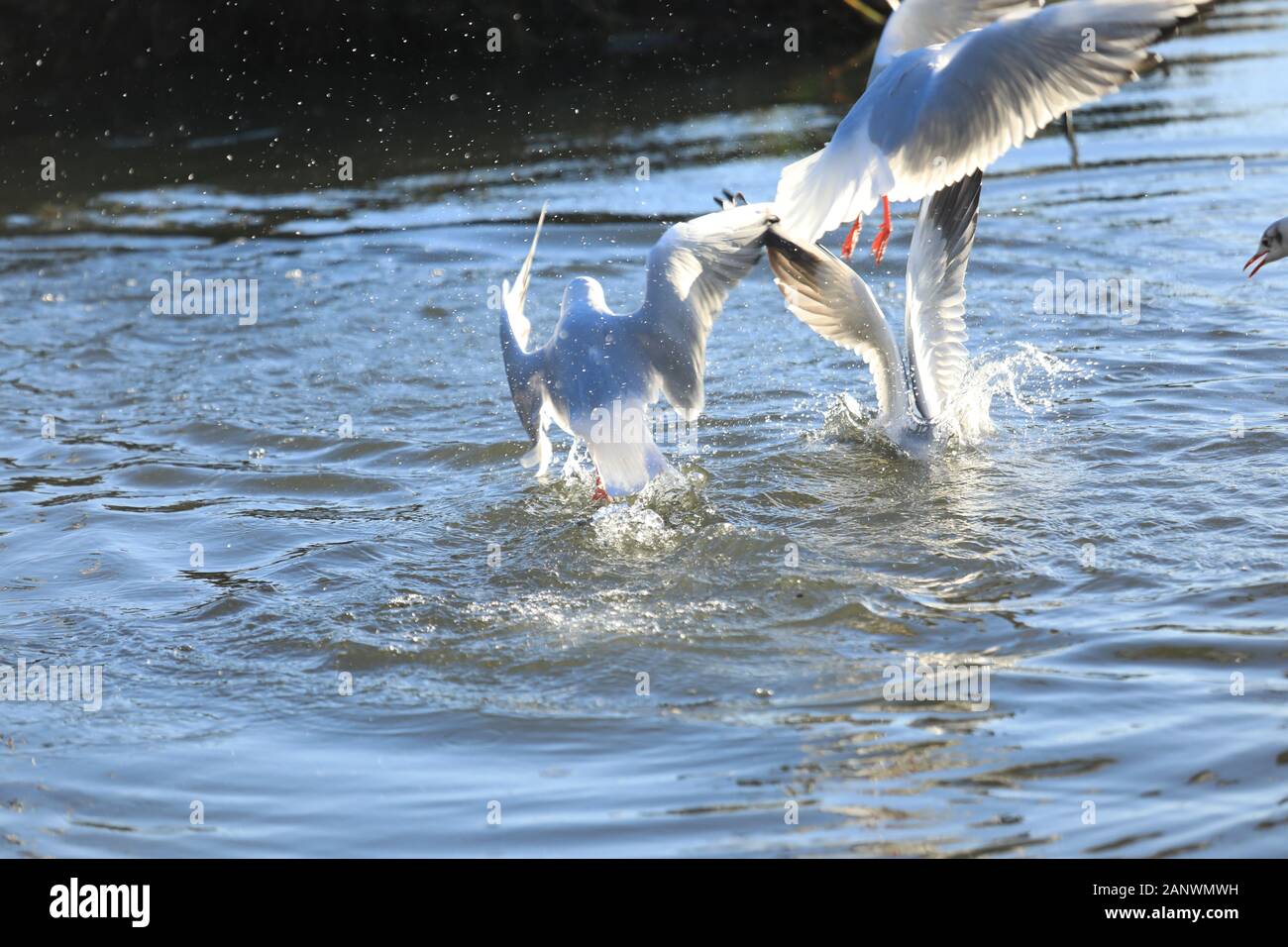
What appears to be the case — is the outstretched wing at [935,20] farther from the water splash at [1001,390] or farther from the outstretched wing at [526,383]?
the outstretched wing at [526,383]

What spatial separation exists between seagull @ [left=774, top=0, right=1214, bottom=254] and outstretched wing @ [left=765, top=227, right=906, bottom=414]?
1.75 ft

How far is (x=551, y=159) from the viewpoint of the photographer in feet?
41.9

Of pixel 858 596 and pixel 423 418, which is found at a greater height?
pixel 423 418

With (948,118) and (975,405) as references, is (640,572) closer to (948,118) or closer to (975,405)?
(948,118)

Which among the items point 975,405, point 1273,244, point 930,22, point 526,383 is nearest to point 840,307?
point 975,405

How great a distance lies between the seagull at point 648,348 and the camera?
18.1 feet

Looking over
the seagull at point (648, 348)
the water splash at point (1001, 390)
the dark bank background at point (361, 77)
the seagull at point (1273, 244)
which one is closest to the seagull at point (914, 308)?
the water splash at point (1001, 390)

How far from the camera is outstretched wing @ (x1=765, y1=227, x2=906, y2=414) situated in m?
6.19

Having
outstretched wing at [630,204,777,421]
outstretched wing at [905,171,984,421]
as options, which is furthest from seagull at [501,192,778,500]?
outstretched wing at [905,171,984,421]

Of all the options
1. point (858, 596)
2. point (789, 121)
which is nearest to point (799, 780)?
point (858, 596)

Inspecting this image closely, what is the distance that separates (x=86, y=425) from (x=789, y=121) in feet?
24.9

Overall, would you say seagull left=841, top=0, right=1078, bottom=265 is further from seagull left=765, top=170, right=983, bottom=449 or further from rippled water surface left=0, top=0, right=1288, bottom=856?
rippled water surface left=0, top=0, right=1288, bottom=856

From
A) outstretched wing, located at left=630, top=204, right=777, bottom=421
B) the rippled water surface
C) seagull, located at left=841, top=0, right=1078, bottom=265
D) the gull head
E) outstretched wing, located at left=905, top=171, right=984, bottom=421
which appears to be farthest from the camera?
seagull, located at left=841, top=0, right=1078, bottom=265
